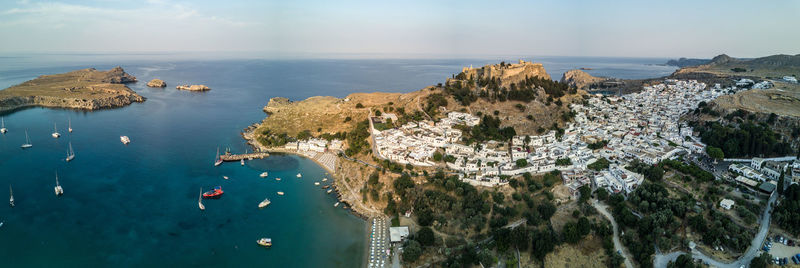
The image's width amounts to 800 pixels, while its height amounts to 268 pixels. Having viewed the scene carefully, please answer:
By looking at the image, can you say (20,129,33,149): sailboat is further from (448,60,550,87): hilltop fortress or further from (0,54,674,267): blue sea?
(448,60,550,87): hilltop fortress

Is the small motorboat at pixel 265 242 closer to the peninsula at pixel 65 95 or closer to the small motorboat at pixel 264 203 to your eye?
the small motorboat at pixel 264 203

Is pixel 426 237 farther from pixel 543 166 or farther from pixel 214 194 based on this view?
pixel 214 194

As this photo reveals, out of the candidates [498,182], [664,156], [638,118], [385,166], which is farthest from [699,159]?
[385,166]

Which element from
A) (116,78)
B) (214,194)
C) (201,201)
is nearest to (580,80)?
(214,194)

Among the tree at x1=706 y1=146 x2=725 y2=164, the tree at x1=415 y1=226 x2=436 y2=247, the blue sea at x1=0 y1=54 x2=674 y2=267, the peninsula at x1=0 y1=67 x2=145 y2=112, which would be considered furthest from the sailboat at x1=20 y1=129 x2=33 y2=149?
the tree at x1=706 y1=146 x2=725 y2=164

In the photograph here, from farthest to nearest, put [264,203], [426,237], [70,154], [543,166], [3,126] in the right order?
[3,126], [70,154], [543,166], [264,203], [426,237]

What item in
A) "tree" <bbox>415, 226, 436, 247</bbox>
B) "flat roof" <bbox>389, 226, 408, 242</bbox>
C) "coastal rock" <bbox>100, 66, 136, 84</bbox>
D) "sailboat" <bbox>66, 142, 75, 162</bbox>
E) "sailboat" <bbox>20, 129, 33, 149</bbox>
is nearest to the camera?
"tree" <bbox>415, 226, 436, 247</bbox>

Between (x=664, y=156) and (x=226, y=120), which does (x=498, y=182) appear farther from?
(x=226, y=120)

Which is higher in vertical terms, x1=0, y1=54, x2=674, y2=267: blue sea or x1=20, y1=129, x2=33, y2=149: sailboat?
x1=20, y1=129, x2=33, y2=149: sailboat
